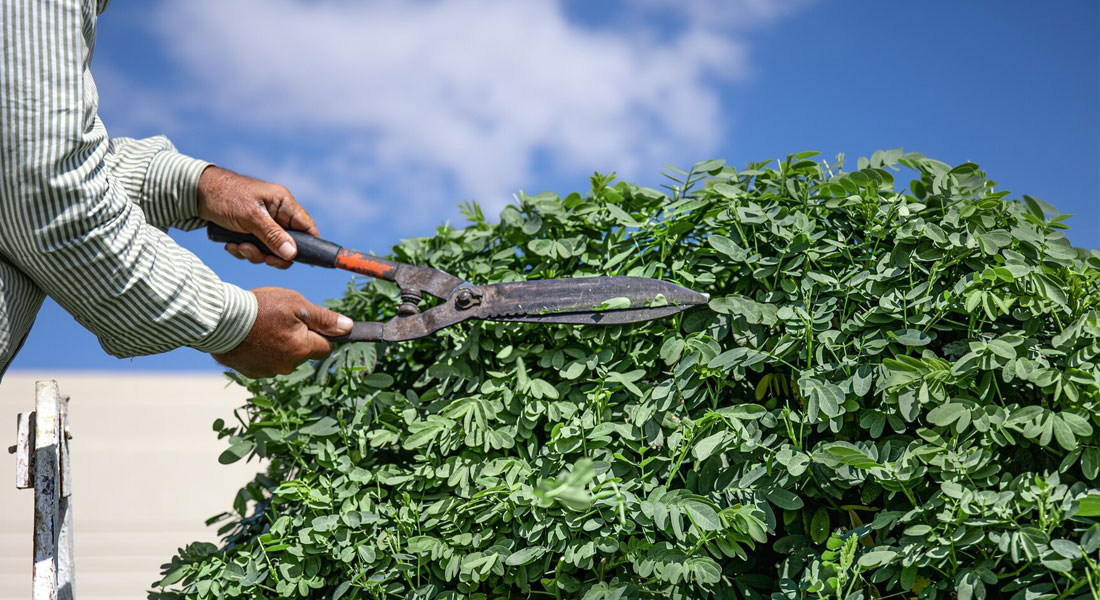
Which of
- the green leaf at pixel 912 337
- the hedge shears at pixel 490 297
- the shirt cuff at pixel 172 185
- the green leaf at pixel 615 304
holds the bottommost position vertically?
the green leaf at pixel 912 337

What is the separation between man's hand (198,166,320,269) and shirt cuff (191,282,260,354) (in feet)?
0.81

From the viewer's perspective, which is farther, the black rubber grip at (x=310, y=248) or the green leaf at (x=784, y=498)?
the black rubber grip at (x=310, y=248)

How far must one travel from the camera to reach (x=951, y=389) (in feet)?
6.23

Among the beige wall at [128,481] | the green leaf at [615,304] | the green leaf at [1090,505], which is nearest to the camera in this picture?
the green leaf at [1090,505]

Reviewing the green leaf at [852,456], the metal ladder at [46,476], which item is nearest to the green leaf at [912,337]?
the green leaf at [852,456]

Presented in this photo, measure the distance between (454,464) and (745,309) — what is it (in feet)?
2.75

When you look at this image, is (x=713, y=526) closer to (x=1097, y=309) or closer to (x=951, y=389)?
(x=951, y=389)

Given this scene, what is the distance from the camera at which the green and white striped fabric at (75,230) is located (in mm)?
1833

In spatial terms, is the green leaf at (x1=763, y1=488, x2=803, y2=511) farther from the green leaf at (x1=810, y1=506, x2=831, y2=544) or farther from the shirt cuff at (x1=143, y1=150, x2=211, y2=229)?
the shirt cuff at (x1=143, y1=150, x2=211, y2=229)

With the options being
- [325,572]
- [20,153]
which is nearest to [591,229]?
[325,572]

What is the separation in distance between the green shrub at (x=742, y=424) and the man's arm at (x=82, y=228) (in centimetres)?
42

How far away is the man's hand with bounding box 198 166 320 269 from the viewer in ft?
8.22

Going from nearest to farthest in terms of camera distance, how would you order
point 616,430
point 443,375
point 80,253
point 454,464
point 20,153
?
1. point 20,153
2. point 80,253
3. point 616,430
4. point 454,464
5. point 443,375

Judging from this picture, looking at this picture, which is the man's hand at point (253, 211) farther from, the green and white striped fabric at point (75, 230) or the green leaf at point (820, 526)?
the green leaf at point (820, 526)
